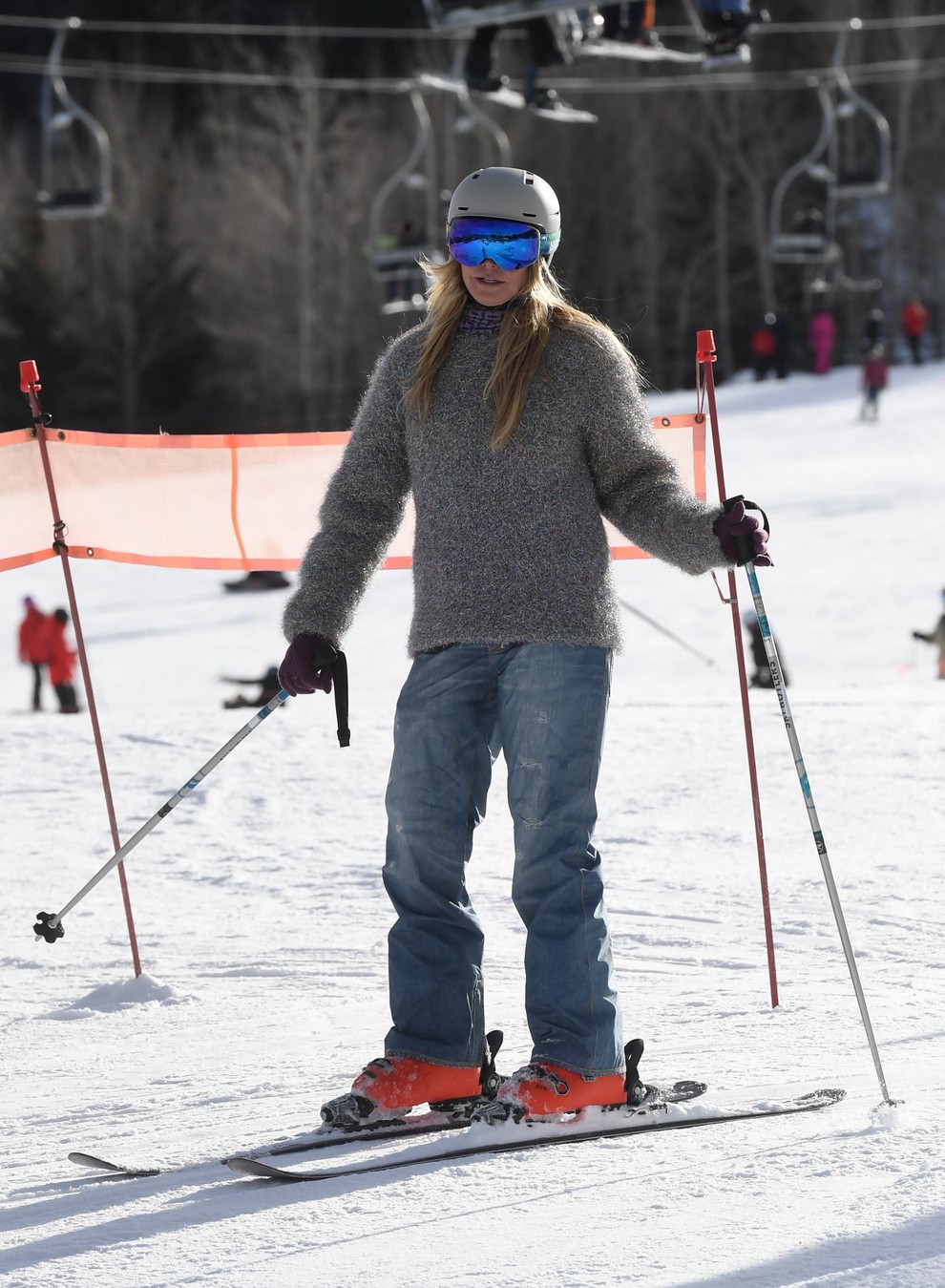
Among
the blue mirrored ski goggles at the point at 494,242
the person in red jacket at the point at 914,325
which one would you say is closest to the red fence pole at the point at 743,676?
the blue mirrored ski goggles at the point at 494,242

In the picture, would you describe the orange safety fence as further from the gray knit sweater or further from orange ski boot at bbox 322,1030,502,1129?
orange ski boot at bbox 322,1030,502,1129

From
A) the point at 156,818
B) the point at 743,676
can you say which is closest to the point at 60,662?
the point at 743,676

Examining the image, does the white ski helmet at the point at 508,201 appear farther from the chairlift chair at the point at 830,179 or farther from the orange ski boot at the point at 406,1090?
the chairlift chair at the point at 830,179

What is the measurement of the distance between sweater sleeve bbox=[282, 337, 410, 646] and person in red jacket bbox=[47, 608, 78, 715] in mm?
11376

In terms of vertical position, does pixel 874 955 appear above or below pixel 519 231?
below

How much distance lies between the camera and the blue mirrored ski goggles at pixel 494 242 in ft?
10.1

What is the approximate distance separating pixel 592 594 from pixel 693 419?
207 cm

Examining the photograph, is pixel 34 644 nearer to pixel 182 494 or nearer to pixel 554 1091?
pixel 182 494

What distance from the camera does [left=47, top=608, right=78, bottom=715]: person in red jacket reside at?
47.2 feet

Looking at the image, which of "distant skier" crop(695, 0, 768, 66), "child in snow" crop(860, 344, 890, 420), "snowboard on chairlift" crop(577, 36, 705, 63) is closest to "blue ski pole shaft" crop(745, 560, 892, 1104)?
"distant skier" crop(695, 0, 768, 66)

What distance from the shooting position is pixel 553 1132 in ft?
9.68

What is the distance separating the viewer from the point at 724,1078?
3303 millimetres

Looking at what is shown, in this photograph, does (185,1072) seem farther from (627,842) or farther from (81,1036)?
(627,842)

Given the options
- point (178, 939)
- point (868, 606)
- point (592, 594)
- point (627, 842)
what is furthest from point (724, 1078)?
point (868, 606)
